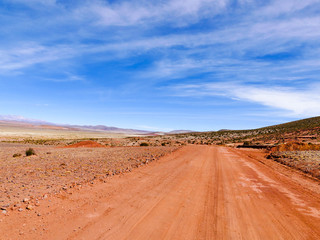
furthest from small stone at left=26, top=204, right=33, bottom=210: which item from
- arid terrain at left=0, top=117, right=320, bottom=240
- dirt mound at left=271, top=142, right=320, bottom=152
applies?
dirt mound at left=271, top=142, right=320, bottom=152

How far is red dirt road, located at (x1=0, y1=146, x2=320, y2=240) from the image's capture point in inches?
175

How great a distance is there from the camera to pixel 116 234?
4.35 m

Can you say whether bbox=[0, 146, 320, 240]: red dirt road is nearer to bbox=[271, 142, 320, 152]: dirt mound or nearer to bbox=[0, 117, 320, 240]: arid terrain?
bbox=[0, 117, 320, 240]: arid terrain

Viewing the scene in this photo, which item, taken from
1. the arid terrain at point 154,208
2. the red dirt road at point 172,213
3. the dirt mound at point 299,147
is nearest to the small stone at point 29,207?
the arid terrain at point 154,208

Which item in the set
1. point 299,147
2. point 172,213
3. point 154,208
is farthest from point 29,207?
point 299,147

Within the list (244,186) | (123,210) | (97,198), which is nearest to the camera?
(123,210)

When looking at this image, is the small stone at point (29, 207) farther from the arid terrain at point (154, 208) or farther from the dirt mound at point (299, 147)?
the dirt mound at point (299, 147)

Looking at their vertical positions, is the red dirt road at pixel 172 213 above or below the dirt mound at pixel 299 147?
below

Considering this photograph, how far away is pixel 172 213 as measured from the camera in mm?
5492

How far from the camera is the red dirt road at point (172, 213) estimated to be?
14.6ft

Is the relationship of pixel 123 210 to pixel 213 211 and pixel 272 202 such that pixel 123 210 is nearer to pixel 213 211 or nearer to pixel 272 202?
pixel 213 211

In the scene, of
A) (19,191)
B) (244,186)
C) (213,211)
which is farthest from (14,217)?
(244,186)

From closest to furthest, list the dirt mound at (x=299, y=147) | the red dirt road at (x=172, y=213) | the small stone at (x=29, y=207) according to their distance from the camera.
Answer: the red dirt road at (x=172, y=213) < the small stone at (x=29, y=207) < the dirt mound at (x=299, y=147)

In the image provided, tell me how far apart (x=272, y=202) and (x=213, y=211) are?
244cm
